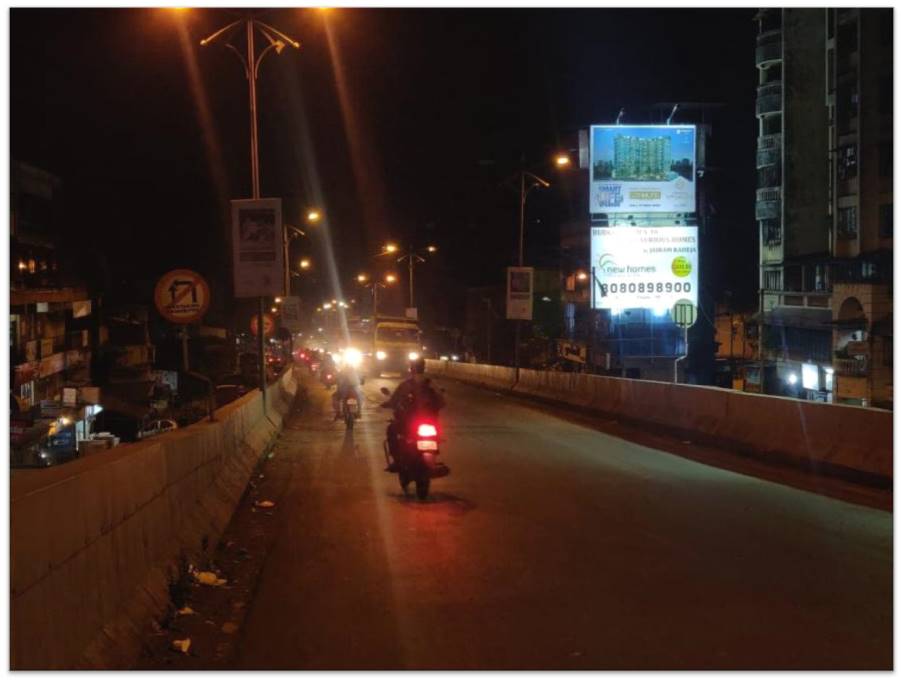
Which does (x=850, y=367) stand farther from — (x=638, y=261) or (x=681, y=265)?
(x=638, y=261)

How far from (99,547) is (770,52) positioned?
6139cm

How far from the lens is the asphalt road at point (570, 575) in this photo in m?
6.14

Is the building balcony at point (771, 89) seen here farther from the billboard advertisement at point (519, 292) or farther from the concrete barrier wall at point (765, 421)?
the concrete barrier wall at point (765, 421)

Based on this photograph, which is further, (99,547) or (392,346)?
(392,346)

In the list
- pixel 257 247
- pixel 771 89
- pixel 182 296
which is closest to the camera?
pixel 182 296

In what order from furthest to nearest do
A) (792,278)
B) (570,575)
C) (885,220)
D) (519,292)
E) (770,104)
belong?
(770,104) → (792,278) → (885,220) → (519,292) → (570,575)

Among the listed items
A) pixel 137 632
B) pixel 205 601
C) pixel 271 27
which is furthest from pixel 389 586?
pixel 271 27

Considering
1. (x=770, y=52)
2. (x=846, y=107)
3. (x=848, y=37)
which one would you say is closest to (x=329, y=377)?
(x=846, y=107)

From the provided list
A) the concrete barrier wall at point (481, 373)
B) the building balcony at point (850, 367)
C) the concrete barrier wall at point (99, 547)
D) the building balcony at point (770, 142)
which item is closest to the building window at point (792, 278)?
the building balcony at point (770, 142)

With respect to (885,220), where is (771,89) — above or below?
above

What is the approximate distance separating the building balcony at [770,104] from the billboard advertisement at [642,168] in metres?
20.4

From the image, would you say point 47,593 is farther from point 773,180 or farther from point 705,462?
point 773,180

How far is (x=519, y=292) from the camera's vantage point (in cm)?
3778

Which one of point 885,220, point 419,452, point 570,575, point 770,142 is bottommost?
point 570,575
